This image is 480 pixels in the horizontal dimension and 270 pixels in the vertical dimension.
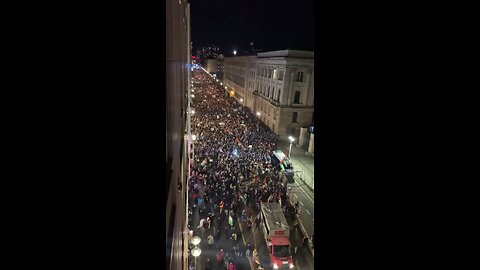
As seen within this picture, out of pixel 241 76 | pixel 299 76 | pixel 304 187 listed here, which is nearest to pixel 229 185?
pixel 304 187

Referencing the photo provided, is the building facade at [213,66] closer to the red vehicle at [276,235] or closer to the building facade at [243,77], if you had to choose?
the building facade at [243,77]

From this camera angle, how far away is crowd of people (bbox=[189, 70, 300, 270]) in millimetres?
14867

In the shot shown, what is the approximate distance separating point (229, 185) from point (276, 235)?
18.5 ft

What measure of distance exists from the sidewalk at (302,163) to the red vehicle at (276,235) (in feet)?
26.7

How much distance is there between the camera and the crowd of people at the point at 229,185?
14867 mm

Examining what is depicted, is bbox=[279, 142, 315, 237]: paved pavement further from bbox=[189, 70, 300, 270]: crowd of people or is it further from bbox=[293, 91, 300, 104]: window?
bbox=[293, 91, 300, 104]: window

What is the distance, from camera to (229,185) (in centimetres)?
1892

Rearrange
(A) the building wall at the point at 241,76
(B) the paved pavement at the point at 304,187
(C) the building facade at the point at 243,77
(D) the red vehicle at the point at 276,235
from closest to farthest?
(D) the red vehicle at the point at 276,235, (B) the paved pavement at the point at 304,187, (C) the building facade at the point at 243,77, (A) the building wall at the point at 241,76

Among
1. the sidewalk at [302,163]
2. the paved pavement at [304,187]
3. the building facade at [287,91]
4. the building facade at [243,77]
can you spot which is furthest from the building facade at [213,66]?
the paved pavement at [304,187]

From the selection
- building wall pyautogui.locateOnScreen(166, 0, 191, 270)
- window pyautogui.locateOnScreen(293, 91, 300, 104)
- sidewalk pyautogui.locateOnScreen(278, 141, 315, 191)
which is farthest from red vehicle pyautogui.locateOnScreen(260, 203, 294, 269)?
window pyautogui.locateOnScreen(293, 91, 300, 104)

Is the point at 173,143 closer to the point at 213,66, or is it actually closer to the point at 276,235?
the point at 276,235
